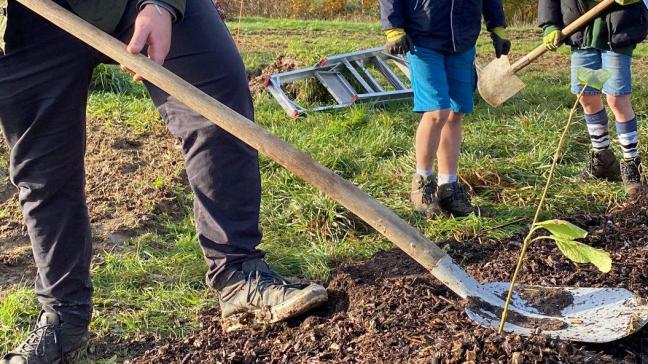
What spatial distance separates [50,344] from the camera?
2.82m

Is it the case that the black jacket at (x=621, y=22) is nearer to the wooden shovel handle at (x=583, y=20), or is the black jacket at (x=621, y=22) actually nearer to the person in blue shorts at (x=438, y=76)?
the wooden shovel handle at (x=583, y=20)

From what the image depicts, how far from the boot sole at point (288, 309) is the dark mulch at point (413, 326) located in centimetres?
4

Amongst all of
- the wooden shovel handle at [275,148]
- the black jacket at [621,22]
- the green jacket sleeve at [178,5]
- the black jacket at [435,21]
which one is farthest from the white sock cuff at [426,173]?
the green jacket sleeve at [178,5]

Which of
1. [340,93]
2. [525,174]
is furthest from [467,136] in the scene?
[340,93]

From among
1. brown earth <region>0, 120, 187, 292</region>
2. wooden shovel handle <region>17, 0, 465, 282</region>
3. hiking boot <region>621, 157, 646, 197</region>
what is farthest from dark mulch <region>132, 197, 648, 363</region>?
brown earth <region>0, 120, 187, 292</region>

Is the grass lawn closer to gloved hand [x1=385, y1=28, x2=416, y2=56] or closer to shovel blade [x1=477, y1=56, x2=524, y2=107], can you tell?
shovel blade [x1=477, y1=56, x2=524, y2=107]

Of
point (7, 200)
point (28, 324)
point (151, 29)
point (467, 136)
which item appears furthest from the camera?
point (467, 136)

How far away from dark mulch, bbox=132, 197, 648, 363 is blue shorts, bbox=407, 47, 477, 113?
0.90 m

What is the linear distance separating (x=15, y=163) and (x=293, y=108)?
353 cm

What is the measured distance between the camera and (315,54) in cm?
754

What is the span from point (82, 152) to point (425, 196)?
1.97 m

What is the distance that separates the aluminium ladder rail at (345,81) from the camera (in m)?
6.32

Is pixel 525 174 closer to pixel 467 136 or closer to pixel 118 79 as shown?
pixel 467 136

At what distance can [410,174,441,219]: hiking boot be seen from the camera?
4113mm
